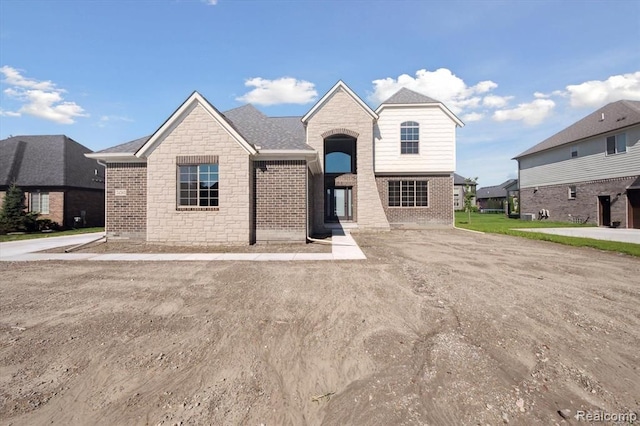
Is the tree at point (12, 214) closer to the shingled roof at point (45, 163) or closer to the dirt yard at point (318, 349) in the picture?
the shingled roof at point (45, 163)

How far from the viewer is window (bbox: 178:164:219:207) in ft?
39.8

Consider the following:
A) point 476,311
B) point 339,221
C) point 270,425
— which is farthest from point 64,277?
point 339,221

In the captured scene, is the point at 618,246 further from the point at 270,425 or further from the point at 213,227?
the point at 213,227

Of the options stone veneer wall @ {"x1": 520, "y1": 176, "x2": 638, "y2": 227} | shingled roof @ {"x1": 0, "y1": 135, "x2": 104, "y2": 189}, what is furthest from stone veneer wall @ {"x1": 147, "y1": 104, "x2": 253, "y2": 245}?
stone veneer wall @ {"x1": 520, "y1": 176, "x2": 638, "y2": 227}

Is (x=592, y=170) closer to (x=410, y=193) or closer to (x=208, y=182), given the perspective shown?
(x=410, y=193)

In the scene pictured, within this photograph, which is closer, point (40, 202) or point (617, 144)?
point (617, 144)

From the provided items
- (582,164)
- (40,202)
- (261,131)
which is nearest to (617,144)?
(582,164)

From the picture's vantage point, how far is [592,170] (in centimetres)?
2283

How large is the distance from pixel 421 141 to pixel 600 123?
16.9 metres

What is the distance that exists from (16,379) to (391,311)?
199 inches

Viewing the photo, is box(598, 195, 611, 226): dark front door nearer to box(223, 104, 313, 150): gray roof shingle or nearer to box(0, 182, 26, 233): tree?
box(223, 104, 313, 150): gray roof shingle

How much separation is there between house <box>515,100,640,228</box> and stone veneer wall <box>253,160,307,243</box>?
24262 mm

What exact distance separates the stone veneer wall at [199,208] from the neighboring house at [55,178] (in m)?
17.0

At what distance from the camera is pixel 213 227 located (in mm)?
12008
